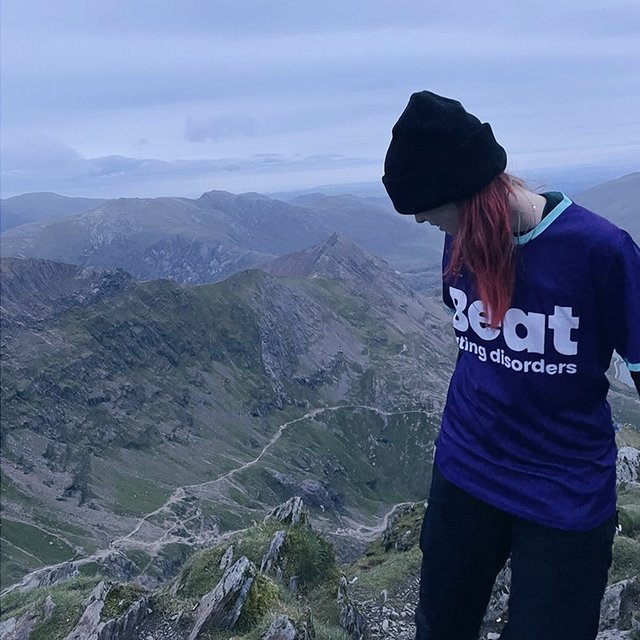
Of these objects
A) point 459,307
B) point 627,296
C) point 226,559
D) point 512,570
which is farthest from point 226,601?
point 627,296

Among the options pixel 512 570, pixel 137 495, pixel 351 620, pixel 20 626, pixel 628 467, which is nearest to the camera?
pixel 512 570

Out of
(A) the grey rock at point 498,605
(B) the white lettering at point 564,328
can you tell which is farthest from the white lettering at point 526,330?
(A) the grey rock at point 498,605

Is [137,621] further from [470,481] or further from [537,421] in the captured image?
[537,421]

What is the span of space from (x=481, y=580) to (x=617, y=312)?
3.15 metres

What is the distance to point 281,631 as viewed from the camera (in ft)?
36.3

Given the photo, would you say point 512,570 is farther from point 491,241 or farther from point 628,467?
point 628,467

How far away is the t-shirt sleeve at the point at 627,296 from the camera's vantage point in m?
4.97

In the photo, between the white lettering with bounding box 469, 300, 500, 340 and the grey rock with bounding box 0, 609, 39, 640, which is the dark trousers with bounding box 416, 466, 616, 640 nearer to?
the white lettering with bounding box 469, 300, 500, 340

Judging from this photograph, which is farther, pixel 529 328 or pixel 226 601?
pixel 226 601

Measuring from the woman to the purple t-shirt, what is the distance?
0.03ft

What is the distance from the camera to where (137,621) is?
1341cm

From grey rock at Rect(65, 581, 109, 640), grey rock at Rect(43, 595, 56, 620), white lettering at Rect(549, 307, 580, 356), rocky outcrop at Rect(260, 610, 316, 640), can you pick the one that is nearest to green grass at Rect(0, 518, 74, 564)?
grey rock at Rect(43, 595, 56, 620)

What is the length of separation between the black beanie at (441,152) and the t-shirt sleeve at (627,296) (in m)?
1.26

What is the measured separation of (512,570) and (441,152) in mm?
3909
